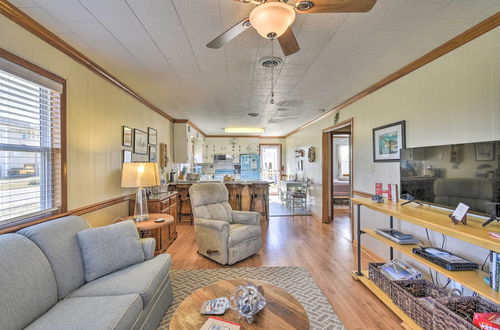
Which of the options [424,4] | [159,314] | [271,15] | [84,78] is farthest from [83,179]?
[424,4]

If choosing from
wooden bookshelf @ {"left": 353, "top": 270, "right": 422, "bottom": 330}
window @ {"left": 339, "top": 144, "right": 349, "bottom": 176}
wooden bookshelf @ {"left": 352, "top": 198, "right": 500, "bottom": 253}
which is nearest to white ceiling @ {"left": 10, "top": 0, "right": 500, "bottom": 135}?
wooden bookshelf @ {"left": 352, "top": 198, "right": 500, "bottom": 253}

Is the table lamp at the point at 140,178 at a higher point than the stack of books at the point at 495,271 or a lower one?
higher

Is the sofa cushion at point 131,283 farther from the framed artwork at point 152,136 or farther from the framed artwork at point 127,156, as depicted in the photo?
the framed artwork at point 152,136

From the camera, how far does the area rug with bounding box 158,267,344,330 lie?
2.01m

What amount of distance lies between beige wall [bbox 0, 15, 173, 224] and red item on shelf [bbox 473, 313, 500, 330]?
11.2ft

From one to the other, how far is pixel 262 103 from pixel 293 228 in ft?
8.85

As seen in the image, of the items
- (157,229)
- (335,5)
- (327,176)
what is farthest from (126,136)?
(327,176)

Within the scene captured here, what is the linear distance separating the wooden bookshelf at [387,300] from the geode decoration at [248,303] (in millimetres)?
1325

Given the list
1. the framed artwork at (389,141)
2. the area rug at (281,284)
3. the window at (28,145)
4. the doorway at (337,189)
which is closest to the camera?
the window at (28,145)

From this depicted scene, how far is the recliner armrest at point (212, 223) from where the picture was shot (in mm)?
3041

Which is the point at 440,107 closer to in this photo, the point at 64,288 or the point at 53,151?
the point at 64,288

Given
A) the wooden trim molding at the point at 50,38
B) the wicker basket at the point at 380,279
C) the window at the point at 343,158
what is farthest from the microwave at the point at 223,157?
the wicker basket at the point at 380,279

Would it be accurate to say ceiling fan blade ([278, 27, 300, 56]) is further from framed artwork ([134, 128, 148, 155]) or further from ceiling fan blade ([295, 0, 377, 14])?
framed artwork ([134, 128, 148, 155])

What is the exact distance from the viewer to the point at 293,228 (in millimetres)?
4879
